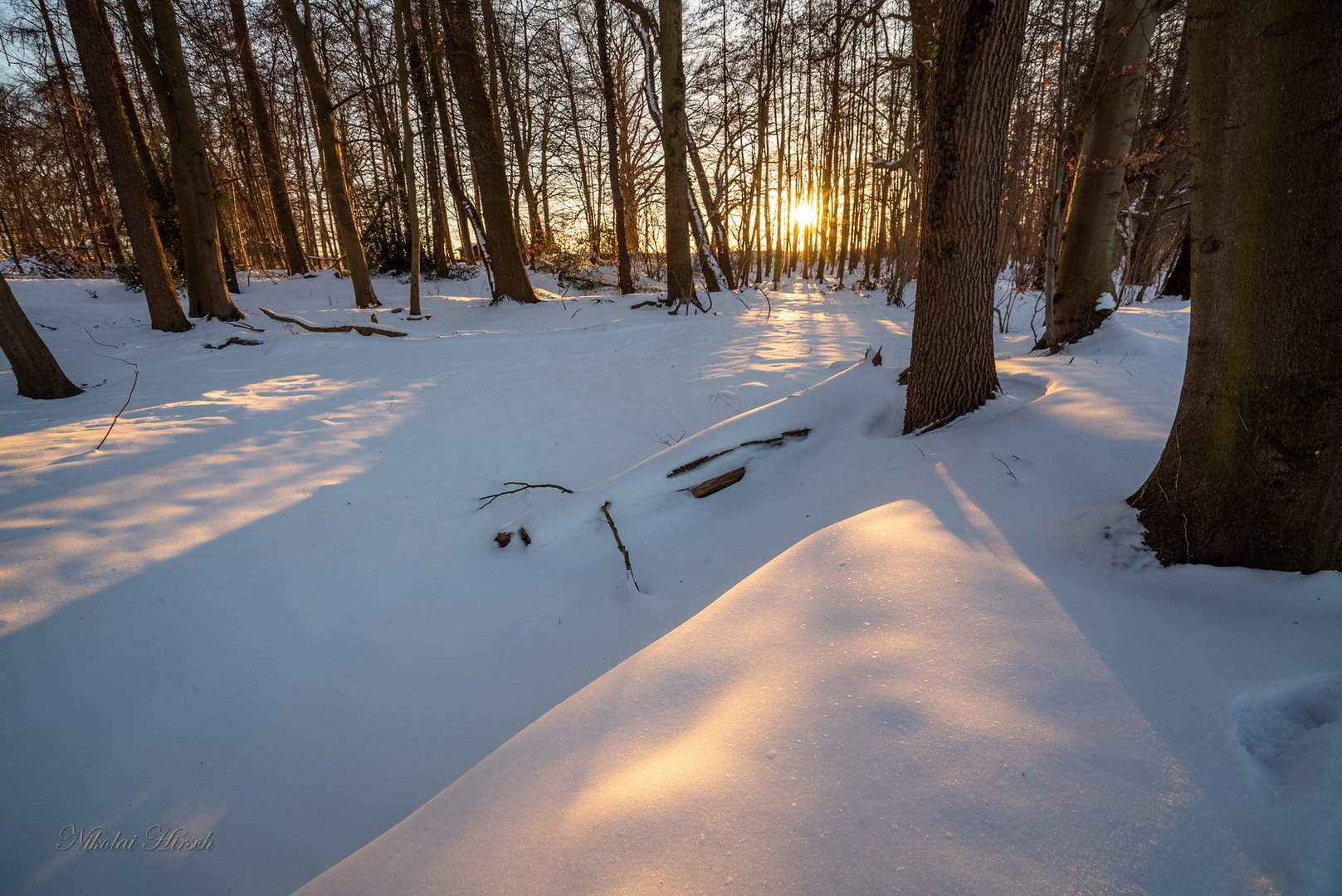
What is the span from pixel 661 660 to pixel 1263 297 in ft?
7.08

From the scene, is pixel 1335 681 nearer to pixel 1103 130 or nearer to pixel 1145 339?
pixel 1145 339

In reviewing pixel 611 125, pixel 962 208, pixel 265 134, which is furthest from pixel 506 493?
pixel 265 134

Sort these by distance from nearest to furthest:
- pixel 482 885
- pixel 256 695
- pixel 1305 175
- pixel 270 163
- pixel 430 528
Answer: pixel 482 885
pixel 1305 175
pixel 256 695
pixel 430 528
pixel 270 163

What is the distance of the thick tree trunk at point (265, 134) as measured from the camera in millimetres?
11727

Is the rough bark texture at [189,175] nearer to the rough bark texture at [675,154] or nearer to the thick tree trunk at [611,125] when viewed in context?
the thick tree trunk at [611,125]

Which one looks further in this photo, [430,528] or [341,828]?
[430,528]

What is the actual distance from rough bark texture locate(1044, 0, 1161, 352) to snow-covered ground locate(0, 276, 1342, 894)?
0.84 m

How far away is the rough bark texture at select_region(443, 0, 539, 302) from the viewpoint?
391 inches

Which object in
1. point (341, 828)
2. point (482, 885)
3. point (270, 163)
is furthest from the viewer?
point (270, 163)

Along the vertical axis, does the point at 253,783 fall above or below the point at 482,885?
below

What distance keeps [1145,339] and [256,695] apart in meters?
6.94

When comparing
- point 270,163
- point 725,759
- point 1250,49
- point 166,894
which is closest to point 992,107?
point 1250,49

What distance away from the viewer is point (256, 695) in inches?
85.8

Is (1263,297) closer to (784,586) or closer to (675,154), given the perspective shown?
(784,586)
